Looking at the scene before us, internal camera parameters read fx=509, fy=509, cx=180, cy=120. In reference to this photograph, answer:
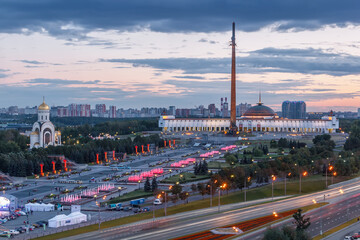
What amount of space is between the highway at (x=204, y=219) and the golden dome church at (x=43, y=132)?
36.8 metres

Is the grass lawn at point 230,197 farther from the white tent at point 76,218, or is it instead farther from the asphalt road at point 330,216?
the asphalt road at point 330,216

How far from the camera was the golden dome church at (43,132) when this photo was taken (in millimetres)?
63531

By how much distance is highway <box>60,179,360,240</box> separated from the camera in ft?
82.4

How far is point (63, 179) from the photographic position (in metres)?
46.6

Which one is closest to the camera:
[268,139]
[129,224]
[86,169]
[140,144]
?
[129,224]

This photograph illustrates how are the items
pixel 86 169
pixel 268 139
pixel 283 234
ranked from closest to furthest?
pixel 283 234
pixel 86 169
pixel 268 139

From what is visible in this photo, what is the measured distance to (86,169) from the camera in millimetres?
53781

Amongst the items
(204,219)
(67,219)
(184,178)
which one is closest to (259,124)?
(184,178)

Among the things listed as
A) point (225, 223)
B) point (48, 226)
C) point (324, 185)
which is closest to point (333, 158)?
point (324, 185)

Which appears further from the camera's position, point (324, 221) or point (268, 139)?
point (268, 139)

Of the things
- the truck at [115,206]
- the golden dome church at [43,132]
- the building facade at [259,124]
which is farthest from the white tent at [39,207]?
the building facade at [259,124]

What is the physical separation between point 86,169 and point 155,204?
71.7 feet

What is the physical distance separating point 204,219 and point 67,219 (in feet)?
25.1

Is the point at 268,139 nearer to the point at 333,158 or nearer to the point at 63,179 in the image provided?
the point at 333,158
